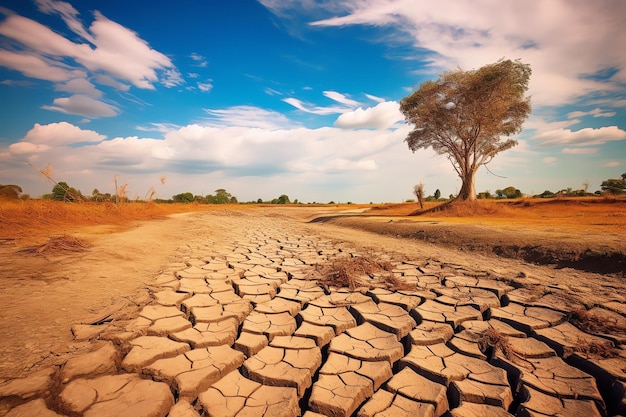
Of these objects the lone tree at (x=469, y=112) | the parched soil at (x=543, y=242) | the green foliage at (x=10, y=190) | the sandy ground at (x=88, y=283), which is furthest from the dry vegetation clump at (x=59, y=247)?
the lone tree at (x=469, y=112)

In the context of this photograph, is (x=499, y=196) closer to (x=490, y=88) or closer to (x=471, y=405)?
(x=490, y=88)

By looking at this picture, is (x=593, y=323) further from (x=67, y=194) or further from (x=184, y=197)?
(x=184, y=197)

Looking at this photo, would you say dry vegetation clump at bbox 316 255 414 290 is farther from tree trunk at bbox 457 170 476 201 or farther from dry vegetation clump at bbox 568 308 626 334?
tree trunk at bbox 457 170 476 201

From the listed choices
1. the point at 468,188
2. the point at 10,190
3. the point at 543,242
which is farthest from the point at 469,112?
the point at 10,190

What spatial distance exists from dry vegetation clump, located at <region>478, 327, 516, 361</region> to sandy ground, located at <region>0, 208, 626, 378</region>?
→ 4.26ft

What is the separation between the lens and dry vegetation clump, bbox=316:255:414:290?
10.1 ft

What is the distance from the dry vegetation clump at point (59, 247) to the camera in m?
3.53

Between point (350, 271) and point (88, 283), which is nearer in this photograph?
point (88, 283)

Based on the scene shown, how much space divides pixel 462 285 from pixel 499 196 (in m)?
23.4

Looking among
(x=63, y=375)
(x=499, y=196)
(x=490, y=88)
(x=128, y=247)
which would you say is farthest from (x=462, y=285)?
(x=499, y=196)

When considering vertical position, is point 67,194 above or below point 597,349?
above

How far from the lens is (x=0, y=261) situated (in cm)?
311

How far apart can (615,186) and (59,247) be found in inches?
885

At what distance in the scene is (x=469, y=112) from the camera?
11258 mm
